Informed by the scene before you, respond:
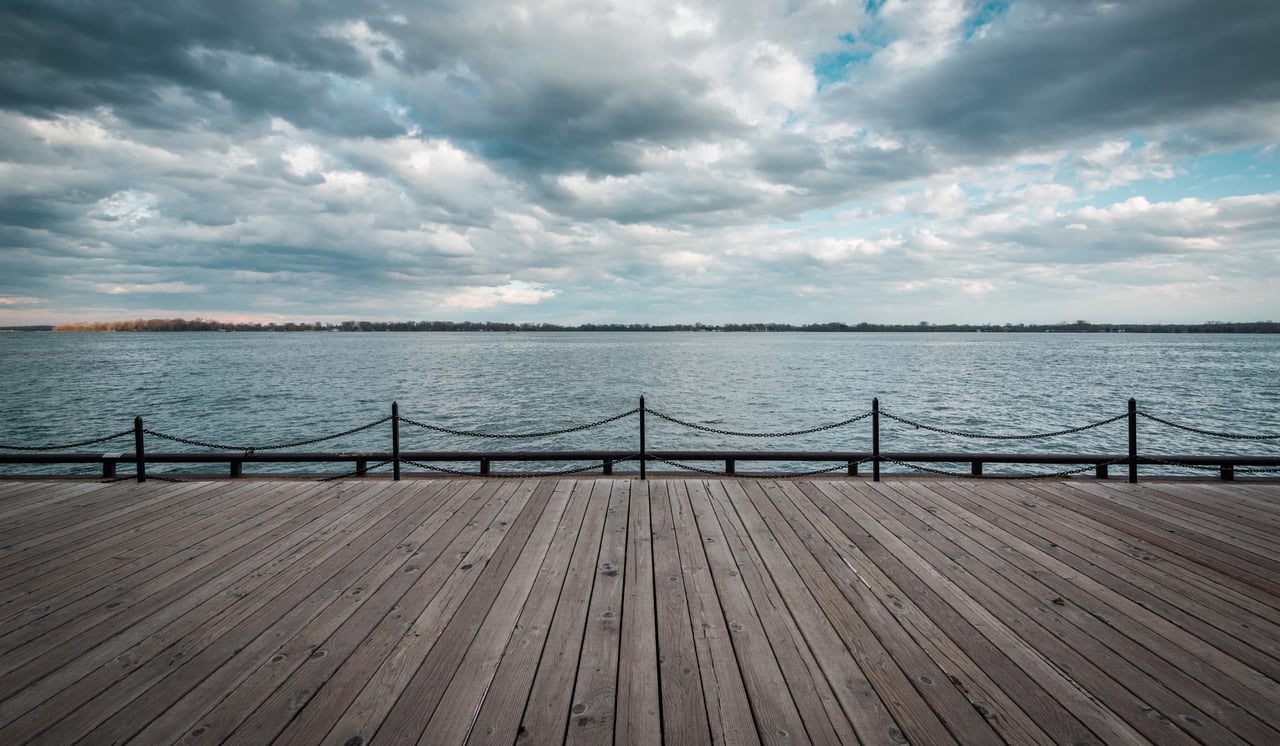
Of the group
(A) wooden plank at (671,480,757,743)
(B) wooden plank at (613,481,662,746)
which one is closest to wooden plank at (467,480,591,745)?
(B) wooden plank at (613,481,662,746)

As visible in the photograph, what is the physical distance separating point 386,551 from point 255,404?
3134 centimetres

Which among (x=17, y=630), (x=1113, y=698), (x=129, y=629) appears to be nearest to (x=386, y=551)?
(x=129, y=629)

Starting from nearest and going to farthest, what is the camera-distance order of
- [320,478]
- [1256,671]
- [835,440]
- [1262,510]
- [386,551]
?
[1256,671] → [386,551] → [1262,510] → [320,478] → [835,440]

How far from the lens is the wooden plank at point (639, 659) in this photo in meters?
2.54

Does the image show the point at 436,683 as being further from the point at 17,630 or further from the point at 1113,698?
the point at 1113,698

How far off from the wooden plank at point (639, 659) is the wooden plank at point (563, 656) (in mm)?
258

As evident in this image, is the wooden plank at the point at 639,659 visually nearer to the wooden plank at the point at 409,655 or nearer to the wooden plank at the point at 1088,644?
the wooden plank at the point at 409,655

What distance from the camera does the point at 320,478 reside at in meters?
7.67

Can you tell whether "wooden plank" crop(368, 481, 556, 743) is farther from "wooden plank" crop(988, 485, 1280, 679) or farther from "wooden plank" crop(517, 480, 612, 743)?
"wooden plank" crop(988, 485, 1280, 679)

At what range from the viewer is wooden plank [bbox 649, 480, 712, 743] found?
2559 mm

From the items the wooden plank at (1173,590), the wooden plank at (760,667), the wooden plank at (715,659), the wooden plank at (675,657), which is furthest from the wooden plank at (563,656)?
the wooden plank at (1173,590)

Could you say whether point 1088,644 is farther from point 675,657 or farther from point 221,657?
point 221,657

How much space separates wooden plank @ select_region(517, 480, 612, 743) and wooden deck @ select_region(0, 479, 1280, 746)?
0.02m

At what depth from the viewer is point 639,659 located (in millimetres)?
3111
